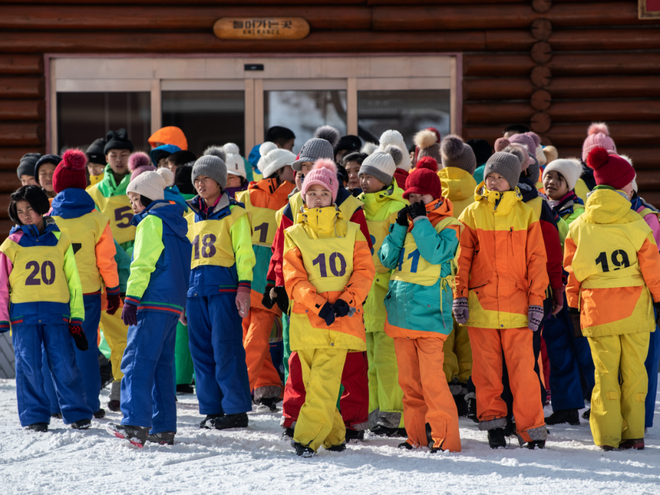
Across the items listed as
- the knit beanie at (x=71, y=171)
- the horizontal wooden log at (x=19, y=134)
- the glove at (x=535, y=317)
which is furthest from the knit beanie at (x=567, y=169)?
the horizontal wooden log at (x=19, y=134)

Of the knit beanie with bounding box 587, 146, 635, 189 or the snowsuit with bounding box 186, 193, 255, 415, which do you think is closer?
the knit beanie with bounding box 587, 146, 635, 189

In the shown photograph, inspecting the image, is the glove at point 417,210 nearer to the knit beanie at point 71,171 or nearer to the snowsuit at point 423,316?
the snowsuit at point 423,316

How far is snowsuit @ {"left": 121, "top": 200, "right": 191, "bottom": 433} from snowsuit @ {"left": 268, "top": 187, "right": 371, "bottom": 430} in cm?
63

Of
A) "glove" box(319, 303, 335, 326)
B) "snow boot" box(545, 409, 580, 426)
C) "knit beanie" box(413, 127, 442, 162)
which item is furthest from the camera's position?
"knit beanie" box(413, 127, 442, 162)

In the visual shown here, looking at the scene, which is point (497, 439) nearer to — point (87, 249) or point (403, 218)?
point (403, 218)

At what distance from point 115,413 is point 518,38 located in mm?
6435

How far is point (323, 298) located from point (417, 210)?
2.65 ft

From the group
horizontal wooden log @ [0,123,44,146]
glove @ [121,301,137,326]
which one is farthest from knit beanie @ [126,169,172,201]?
horizontal wooden log @ [0,123,44,146]

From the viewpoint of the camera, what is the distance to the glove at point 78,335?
17.7 ft

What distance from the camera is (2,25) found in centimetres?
924

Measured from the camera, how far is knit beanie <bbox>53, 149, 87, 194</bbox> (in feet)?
18.8

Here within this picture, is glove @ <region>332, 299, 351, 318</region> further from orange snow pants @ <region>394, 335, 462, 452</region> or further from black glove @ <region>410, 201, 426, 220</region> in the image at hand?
black glove @ <region>410, 201, 426, 220</region>

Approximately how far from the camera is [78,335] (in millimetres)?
5391

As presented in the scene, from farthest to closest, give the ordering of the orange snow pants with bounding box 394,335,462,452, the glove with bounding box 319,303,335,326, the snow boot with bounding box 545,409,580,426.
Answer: the snow boot with bounding box 545,409,580,426, the orange snow pants with bounding box 394,335,462,452, the glove with bounding box 319,303,335,326
